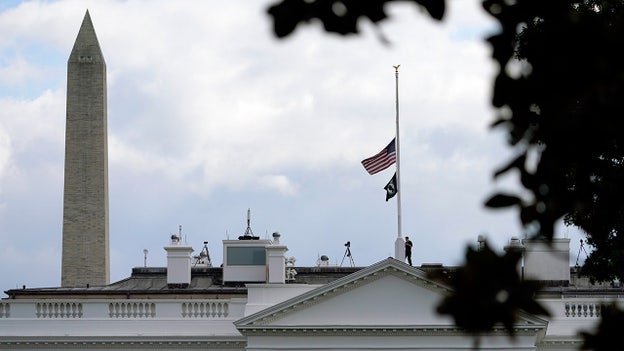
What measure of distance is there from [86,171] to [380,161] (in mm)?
17556

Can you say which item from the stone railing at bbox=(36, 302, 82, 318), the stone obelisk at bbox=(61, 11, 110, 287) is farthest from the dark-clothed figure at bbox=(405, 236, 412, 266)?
the stone obelisk at bbox=(61, 11, 110, 287)

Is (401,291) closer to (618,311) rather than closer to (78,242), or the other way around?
(78,242)

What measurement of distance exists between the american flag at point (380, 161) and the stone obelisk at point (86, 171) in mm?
16212

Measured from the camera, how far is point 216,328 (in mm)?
47719

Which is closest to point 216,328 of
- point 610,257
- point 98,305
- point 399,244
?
point 98,305

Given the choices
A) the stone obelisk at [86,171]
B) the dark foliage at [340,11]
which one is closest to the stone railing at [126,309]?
the stone obelisk at [86,171]

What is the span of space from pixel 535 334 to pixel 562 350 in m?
1.96

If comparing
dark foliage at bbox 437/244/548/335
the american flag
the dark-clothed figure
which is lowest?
dark foliage at bbox 437/244/548/335

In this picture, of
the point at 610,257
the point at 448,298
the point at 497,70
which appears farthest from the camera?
the point at 610,257

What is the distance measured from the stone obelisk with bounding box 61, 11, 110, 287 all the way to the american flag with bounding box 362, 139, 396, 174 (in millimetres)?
16212

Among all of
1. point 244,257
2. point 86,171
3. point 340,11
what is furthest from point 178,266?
point 340,11

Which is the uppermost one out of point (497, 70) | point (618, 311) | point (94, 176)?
point (94, 176)

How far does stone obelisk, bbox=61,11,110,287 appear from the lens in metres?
66.2

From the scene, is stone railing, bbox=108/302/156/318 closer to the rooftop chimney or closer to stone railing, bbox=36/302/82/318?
stone railing, bbox=36/302/82/318
